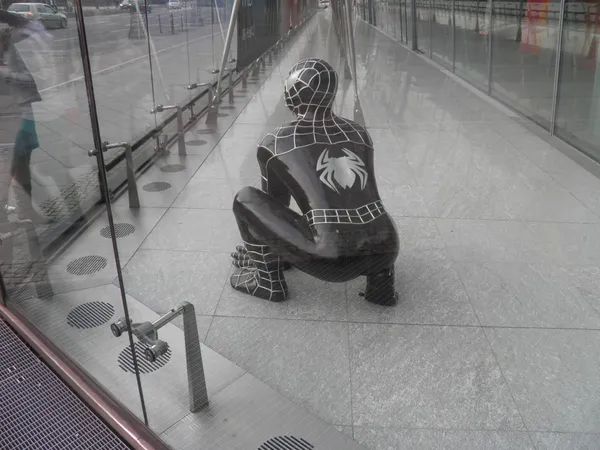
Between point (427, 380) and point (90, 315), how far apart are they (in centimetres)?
145

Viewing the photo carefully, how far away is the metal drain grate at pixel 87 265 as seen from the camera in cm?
227

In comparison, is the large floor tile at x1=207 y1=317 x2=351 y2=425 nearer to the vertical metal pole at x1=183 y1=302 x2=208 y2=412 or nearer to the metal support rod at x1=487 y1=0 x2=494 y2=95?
the vertical metal pole at x1=183 y1=302 x2=208 y2=412

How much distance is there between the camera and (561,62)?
5508 millimetres

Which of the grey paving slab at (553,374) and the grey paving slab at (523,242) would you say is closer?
the grey paving slab at (553,374)

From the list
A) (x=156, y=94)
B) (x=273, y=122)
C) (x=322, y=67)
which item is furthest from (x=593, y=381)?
(x=156, y=94)

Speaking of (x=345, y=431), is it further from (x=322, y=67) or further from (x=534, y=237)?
(x=534, y=237)

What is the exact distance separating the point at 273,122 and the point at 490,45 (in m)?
3.92

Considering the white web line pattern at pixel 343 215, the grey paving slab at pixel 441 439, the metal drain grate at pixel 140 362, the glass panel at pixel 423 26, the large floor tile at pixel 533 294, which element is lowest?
the grey paving slab at pixel 441 439

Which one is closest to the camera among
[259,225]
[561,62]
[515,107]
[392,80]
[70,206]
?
[259,225]

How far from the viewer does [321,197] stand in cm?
233

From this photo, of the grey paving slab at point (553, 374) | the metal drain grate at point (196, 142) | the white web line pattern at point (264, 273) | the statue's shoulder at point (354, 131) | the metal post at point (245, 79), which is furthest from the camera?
the metal drain grate at point (196, 142)

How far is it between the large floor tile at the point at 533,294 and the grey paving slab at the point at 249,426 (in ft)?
3.22

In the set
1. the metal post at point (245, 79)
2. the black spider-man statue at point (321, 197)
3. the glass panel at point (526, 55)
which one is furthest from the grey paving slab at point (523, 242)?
the glass panel at point (526, 55)

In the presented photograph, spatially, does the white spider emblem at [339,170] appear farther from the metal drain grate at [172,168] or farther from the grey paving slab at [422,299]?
the metal drain grate at [172,168]
